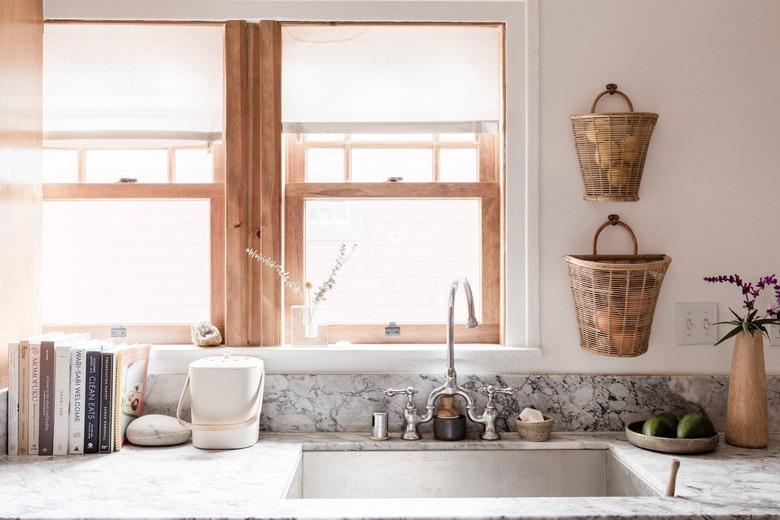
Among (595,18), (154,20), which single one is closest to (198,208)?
(154,20)

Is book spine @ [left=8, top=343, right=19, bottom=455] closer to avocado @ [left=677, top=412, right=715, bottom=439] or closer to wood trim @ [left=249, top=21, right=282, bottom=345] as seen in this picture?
wood trim @ [left=249, top=21, right=282, bottom=345]

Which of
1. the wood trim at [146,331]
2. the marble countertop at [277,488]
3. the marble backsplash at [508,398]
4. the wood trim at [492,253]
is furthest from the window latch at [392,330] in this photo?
the wood trim at [146,331]

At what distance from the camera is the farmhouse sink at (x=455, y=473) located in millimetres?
1948

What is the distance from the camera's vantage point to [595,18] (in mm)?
2102

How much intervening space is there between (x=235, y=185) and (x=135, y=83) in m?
0.45

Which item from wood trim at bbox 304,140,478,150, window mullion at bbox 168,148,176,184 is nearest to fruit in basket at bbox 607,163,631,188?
wood trim at bbox 304,140,478,150

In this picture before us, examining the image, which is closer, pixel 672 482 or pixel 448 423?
pixel 672 482

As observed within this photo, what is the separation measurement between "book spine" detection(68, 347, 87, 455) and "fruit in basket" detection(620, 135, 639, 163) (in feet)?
5.00

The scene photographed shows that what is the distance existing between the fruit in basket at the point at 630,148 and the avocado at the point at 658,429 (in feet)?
2.31

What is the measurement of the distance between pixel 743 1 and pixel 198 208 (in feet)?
5.73

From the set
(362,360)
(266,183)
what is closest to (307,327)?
(362,360)

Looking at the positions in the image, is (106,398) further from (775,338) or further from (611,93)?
(775,338)

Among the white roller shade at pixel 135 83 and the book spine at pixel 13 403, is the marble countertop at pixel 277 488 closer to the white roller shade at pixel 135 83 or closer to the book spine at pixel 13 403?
the book spine at pixel 13 403

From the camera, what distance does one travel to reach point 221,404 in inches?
72.8
